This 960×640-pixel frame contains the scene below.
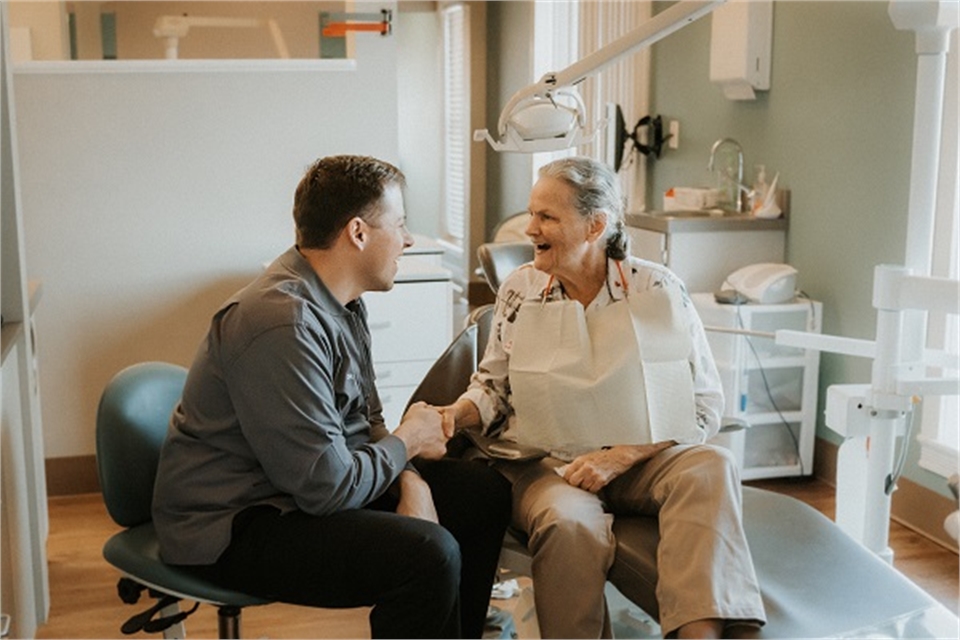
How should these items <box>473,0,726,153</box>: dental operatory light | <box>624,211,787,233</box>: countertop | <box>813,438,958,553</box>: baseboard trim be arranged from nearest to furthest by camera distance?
<box>473,0,726,153</box>: dental operatory light < <box>813,438,958,553</box>: baseboard trim < <box>624,211,787,233</box>: countertop

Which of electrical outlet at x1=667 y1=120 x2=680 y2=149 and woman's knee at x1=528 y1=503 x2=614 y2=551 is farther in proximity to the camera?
electrical outlet at x1=667 y1=120 x2=680 y2=149

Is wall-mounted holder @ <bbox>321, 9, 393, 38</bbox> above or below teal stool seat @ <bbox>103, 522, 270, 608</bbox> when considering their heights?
above

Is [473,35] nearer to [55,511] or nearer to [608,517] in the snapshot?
[55,511]

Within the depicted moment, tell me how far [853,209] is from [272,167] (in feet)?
6.62

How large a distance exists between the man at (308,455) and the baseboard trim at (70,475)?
2244 millimetres

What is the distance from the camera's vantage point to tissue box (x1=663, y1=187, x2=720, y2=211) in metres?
4.71

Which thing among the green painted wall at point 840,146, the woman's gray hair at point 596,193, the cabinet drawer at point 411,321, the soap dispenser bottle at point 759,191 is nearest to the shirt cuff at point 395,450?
the woman's gray hair at point 596,193

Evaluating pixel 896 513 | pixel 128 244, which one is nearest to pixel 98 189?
pixel 128 244

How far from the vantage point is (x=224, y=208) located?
161 inches

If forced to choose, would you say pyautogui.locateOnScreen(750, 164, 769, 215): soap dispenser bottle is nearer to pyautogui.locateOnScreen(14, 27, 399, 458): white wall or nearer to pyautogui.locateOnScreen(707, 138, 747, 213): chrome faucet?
pyautogui.locateOnScreen(707, 138, 747, 213): chrome faucet

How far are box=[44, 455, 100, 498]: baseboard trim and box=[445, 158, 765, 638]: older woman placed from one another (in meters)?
2.18

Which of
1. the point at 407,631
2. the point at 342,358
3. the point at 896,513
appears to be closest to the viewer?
the point at 407,631

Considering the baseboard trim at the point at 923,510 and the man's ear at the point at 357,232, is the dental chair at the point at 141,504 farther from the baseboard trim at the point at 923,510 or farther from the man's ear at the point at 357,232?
the baseboard trim at the point at 923,510

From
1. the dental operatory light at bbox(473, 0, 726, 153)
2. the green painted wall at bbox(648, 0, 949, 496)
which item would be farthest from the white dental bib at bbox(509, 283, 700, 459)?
the green painted wall at bbox(648, 0, 949, 496)
